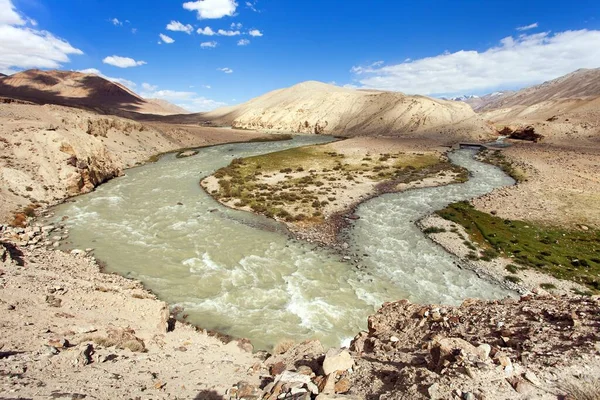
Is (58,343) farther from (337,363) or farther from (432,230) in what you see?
(432,230)

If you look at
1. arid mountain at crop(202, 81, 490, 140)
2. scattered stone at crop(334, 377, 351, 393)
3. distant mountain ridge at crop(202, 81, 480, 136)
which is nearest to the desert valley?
scattered stone at crop(334, 377, 351, 393)

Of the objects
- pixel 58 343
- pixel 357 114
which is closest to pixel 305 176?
pixel 58 343

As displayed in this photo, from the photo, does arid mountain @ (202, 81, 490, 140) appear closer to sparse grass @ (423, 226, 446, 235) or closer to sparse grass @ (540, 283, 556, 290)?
sparse grass @ (423, 226, 446, 235)

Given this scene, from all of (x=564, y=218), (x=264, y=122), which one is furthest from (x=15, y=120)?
(x=264, y=122)

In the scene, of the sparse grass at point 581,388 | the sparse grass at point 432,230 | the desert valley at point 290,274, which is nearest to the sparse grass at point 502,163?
the desert valley at point 290,274

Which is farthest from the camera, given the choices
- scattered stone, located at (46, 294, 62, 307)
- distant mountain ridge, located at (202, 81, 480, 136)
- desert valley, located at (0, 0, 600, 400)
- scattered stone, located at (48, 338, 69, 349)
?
distant mountain ridge, located at (202, 81, 480, 136)

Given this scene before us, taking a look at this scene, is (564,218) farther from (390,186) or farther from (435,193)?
(390,186)
